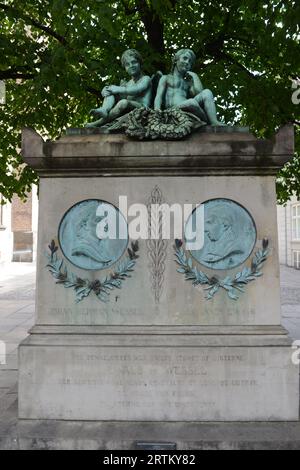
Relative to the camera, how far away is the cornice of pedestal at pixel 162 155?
4.20m

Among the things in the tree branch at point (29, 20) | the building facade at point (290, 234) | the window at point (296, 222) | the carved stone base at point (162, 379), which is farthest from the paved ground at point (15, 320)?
the window at point (296, 222)

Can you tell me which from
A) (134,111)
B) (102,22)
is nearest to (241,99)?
(102,22)

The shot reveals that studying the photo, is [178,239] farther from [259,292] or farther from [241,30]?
[241,30]

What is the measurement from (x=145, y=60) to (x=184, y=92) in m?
2.68

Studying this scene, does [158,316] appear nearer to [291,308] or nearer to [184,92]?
[184,92]

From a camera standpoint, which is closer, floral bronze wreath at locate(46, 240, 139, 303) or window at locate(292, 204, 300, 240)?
floral bronze wreath at locate(46, 240, 139, 303)

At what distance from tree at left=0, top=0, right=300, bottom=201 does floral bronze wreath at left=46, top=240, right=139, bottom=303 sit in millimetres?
3269

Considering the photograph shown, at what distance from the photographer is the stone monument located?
4.10m

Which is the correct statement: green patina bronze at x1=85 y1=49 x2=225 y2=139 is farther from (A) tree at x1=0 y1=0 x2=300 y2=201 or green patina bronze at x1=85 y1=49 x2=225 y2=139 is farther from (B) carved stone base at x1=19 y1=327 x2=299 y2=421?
(B) carved stone base at x1=19 y1=327 x2=299 y2=421

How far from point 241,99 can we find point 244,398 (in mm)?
5247

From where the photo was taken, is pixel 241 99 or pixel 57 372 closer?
pixel 57 372

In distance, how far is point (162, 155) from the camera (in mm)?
4227

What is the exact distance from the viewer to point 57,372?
413 cm

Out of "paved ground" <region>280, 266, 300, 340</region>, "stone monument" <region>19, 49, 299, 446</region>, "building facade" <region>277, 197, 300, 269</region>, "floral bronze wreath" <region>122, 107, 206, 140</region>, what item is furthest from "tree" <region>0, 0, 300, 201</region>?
"building facade" <region>277, 197, 300, 269</region>
